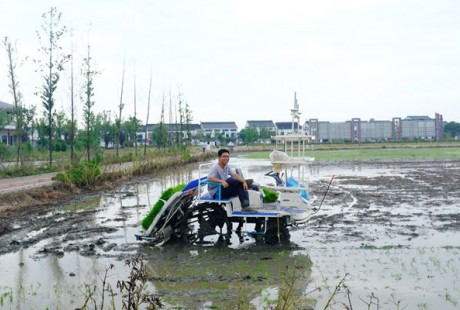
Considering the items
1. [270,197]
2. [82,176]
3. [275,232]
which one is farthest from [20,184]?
[275,232]

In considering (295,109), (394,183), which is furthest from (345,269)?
(394,183)

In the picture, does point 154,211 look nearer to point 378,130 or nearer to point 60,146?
point 60,146

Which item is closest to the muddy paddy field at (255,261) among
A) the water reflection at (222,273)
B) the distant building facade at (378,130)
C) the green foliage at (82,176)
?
the water reflection at (222,273)

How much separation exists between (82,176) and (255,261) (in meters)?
12.4

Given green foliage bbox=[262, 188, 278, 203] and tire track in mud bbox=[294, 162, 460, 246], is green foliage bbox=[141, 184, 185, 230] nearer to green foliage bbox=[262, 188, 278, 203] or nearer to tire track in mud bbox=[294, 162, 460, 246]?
green foliage bbox=[262, 188, 278, 203]

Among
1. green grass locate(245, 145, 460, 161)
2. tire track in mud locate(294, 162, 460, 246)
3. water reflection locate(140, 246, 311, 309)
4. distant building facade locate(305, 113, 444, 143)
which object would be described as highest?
distant building facade locate(305, 113, 444, 143)

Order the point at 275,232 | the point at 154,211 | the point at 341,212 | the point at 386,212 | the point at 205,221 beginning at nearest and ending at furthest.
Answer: the point at 275,232 < the point at 154,211 < the point at 205,221 < the point at 386,212 < the point at 341,212

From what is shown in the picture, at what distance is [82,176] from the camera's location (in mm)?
19125

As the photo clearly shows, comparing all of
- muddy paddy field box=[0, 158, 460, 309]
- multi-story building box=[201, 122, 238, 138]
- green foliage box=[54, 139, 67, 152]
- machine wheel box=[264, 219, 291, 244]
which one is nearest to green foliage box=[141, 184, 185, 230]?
muddy paddy field box=[0, 158, 460, 309]

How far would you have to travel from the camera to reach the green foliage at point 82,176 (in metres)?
18.5

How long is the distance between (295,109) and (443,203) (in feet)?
23.4

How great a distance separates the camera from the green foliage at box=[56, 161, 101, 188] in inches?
730

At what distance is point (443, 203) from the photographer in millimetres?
14625

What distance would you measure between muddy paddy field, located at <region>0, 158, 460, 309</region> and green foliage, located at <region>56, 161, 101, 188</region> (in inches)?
174
